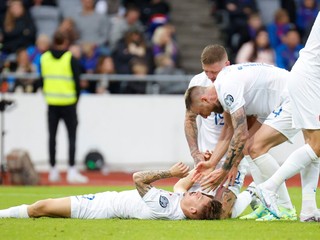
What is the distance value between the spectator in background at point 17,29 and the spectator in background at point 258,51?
174 inches

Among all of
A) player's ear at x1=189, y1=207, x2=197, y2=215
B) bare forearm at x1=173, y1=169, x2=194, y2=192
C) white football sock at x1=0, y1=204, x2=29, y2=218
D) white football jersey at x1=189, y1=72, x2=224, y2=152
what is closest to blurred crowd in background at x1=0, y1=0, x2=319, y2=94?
white football jersey at x1=189, y1=72, x2=224, y2=152

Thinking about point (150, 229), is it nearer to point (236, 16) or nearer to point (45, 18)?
point (45, 18)

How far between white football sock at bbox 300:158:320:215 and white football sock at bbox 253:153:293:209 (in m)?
0.36

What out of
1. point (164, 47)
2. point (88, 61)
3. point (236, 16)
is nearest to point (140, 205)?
point (88, 61)

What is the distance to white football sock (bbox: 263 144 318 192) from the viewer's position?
39.0ft

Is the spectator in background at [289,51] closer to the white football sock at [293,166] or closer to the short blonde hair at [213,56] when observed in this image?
the short blonde hair at [213,56]

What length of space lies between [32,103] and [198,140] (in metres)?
9.15

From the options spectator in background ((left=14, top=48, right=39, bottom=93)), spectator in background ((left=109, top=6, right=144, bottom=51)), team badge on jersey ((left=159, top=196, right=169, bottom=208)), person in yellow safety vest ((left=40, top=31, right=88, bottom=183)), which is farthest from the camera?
spectator in background ((left=109, top=6, right=144, bottom=51))

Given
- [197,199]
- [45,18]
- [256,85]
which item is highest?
[256,85]

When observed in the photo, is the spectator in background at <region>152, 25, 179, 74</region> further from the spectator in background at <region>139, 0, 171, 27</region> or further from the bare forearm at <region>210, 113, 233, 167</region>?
the bare forearm at <region>210, 113, 233, 167</region>

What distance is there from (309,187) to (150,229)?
2.00 m

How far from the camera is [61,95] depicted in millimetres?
19750

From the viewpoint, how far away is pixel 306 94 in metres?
11.9

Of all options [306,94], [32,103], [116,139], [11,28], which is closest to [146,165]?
[116,139]
